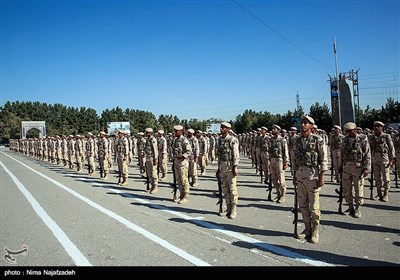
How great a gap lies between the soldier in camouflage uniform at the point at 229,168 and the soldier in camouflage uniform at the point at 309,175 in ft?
5.82

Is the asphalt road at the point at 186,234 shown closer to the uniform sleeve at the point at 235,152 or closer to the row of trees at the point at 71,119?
the uniform sleeve at the point at 235,152

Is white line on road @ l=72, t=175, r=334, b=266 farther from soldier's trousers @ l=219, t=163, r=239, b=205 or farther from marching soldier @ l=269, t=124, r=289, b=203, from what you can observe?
marching soldier @ l=269, t=124, r=289, b=203

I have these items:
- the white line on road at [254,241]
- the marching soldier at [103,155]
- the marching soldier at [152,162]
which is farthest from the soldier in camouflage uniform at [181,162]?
the marching soldier at [103,155]

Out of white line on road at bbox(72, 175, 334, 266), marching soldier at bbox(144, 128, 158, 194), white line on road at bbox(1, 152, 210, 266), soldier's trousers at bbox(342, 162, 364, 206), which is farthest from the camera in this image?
marching soldier at bbox(144, 128, 158, 194)

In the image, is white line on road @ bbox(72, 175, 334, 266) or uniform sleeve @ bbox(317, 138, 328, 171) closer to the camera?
white line on road @ bbox(72, 175, 334, 266)

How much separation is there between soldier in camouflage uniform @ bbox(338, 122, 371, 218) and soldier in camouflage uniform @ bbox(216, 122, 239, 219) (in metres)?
2.79

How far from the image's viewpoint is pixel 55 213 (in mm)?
8109

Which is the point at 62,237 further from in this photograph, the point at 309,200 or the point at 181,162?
the point at 309,200

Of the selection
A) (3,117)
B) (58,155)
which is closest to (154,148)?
(58,155)

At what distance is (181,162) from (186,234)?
3481mm

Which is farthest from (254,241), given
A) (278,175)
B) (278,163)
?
(278,163)

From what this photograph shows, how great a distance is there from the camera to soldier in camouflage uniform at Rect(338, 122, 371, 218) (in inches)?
270

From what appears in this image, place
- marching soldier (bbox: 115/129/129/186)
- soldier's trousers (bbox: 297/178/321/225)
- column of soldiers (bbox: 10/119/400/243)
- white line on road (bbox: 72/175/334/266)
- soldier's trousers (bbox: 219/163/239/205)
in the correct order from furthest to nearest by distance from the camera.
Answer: marching soldier (bbox: 115/129/129/186), soldier's trousers (bbox: 219/163/239/205), column of soldiers (bbox: 10/119/400/243), soldier's trousers (bbox: 297/178/321/225), white line on road (bbox: 72/175/334/266)

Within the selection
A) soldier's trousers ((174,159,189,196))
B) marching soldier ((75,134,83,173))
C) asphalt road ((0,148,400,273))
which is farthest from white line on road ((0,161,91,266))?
marching soldier ((75,134,83,173))
